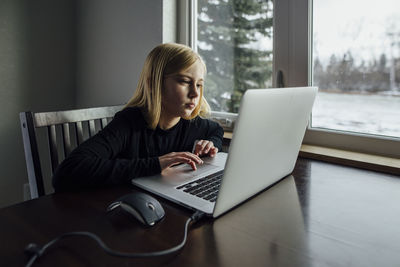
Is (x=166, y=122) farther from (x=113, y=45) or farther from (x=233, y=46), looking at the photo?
(x=113, y=45)

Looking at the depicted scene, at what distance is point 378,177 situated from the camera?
3.21 ft

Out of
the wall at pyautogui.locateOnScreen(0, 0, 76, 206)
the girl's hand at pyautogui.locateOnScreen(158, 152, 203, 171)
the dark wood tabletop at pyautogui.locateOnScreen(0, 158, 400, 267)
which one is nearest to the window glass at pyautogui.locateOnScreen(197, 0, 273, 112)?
the girl's hand at pyautogui.locateOnScreen(158, 152, 203, 171)

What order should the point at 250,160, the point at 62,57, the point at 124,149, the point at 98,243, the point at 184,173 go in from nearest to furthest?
the point at 98,243, the point at 250,160, the point at 184,173, the point at 124,149, the point at 62,57

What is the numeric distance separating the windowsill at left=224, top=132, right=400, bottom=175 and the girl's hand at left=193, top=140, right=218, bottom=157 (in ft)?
1.13

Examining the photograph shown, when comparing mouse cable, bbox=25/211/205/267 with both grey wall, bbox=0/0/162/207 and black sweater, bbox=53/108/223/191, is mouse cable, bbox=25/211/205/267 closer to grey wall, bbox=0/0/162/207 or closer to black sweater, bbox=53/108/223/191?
black sweater, bbox=53/108/223/191

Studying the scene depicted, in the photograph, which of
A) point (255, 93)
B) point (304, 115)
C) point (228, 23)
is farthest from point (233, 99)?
point (255, 93)

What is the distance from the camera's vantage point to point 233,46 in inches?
61.5

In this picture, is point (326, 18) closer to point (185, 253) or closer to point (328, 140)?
point (328, 140)

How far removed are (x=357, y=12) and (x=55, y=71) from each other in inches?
65.6

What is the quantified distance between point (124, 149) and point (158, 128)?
0.15 meters

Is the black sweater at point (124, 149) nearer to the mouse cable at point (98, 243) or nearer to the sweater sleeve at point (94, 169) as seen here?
the sweater sleeve at point (94, 169)

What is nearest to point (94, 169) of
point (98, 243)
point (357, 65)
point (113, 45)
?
point (98, 243)

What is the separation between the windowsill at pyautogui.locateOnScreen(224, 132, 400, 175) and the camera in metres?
1.03

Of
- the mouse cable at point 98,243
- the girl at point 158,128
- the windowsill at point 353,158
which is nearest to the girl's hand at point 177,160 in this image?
the girl at point 158,128
